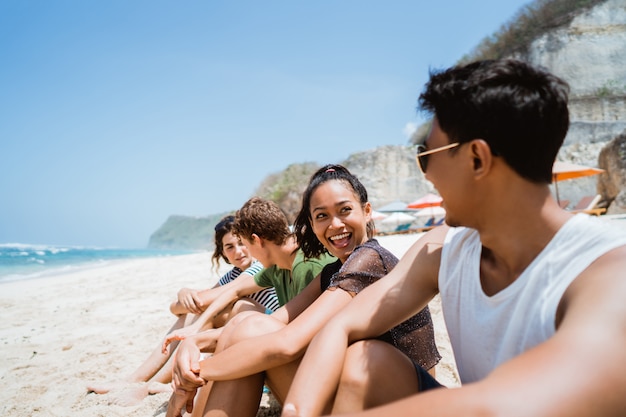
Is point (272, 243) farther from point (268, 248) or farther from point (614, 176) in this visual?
point (614, 176)

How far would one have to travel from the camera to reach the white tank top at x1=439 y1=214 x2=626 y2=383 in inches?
42.4

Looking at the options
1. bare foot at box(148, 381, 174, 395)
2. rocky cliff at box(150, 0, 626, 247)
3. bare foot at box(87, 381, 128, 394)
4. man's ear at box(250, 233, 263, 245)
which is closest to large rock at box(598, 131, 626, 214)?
rocky cliff at box(150, 0, 626, 247)

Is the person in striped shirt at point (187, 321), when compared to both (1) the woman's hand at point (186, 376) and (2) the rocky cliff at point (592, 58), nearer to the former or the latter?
(1) the woman's hand at point (186, 376)

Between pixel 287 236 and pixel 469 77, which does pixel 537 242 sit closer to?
pixel 469 77

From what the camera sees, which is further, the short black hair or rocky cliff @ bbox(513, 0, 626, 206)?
rocky cliff @ bbox(513, 0, 626, 206)

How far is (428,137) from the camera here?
144 centimetres

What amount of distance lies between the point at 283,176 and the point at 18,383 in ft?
81.4

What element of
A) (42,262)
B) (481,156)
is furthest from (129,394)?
(42,262)

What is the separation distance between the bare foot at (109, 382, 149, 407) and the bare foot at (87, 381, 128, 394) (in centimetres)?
5

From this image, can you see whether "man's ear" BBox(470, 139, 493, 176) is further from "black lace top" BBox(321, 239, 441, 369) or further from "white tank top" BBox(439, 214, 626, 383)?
"black lace top" BBox(321, 239, 441, 369)

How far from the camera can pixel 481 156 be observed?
1257mm

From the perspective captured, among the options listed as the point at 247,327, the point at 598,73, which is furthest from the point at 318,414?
the point at 598,73

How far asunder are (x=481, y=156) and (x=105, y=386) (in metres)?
3.34

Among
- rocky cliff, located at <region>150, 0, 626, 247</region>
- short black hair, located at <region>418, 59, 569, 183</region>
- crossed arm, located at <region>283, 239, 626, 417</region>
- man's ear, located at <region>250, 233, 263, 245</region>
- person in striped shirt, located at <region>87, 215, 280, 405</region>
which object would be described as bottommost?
person in striped shirt, located at <region>87, 215, 280, 405</region>
